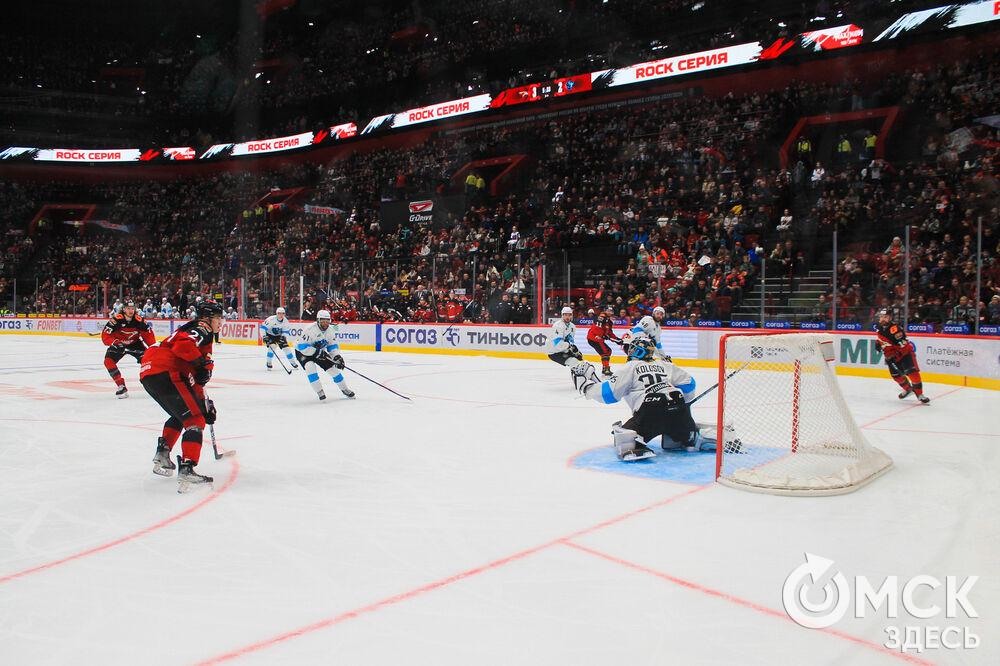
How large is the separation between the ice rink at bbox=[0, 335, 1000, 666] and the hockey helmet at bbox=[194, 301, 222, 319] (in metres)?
1.34

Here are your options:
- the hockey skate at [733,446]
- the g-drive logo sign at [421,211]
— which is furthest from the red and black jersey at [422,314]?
the hockey skate at [733,446]

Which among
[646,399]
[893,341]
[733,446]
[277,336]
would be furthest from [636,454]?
[277,336]

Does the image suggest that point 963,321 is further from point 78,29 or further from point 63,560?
point 78,29

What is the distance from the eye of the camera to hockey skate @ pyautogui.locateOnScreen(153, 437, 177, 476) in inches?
214

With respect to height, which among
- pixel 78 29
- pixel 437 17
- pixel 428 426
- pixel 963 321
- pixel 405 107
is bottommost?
pixel 428 426

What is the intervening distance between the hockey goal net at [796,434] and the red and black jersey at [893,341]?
3.80 metres

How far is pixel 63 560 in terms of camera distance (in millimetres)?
3723

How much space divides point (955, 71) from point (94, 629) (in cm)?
2283

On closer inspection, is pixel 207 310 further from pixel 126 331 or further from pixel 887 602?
pixel 126 331

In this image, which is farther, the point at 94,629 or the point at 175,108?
the point at 175,108

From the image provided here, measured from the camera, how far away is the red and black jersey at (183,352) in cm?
529

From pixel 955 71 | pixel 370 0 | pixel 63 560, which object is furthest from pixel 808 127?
pixel 370 0

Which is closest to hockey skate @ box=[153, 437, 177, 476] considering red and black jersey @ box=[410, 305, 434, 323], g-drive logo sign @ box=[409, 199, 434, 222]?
red and black jersey @ box=[410, 305, 434, 323]

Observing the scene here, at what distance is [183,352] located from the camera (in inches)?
208
